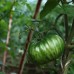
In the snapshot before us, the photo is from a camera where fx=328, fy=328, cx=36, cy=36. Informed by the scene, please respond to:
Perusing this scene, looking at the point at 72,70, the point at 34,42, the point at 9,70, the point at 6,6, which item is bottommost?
the point at 9,70

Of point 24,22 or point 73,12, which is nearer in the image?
point 73,12

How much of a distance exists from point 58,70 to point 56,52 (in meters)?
0.11

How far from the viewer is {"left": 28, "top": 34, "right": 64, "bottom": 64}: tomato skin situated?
2.91ft

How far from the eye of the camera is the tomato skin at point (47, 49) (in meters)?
0.89

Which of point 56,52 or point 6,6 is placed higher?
point 6,6

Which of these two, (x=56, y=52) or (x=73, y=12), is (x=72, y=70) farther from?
(x=73, y=12)

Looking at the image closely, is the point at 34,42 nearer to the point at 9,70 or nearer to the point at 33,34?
the point at 33,34

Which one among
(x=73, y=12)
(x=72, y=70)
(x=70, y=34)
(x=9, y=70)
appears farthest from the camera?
(x=9, y=70)

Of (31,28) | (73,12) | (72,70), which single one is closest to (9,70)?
(72,70)

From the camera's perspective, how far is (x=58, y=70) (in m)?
0.97

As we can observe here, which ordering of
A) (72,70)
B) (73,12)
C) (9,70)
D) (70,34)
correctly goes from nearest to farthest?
(73,12), (70,34), (72,70), (9,70)

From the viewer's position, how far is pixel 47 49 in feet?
2.92

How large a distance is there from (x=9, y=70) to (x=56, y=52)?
988mm

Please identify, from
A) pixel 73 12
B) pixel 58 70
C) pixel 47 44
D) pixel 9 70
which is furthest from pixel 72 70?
pixel 9 70
